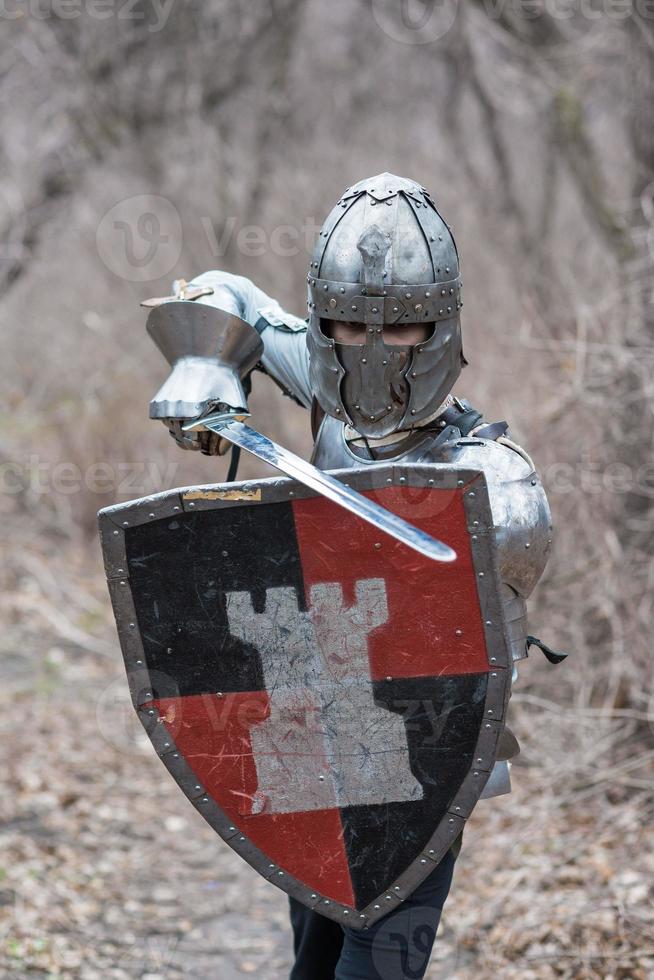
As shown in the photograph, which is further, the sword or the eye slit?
the eye slit

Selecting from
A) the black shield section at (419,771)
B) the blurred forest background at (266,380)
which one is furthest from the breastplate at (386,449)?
the blurred forest background at (266,380)

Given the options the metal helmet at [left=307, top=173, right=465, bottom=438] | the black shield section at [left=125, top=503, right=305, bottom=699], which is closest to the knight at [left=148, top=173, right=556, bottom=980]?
the metal helmet at [left=307, top=173, right=465, bottom=438]

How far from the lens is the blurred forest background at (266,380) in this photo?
12.3 feet

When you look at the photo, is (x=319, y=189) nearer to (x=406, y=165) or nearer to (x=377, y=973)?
(x=406, y=165)

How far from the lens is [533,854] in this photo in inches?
155

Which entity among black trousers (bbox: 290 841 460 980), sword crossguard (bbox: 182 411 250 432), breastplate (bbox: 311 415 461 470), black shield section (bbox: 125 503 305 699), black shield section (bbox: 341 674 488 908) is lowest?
black trousers (bbox: 290 841 460 980)

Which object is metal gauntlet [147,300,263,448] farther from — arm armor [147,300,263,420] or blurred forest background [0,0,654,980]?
blurred forest background [0,0,654,980]

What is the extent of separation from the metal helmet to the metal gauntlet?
0.83 ft

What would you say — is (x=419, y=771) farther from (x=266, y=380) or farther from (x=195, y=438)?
(x=266, y=380)

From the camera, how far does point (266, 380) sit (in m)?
6.62

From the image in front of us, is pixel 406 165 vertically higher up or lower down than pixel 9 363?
higher up

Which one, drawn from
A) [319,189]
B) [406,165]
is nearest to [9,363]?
[319,189]

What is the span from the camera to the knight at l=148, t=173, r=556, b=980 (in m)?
2.10

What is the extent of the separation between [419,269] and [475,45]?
28.6 feet
